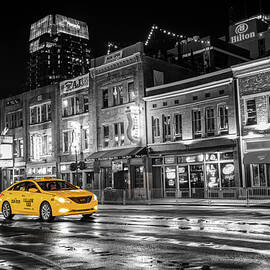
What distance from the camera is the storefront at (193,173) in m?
29.4

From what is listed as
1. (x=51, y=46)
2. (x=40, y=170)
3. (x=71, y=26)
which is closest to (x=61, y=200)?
(x=40, y=170)

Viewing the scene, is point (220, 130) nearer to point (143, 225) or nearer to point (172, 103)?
point (172, 103)

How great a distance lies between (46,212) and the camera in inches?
639

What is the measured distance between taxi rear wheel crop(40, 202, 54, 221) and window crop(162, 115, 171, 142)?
18817 mm

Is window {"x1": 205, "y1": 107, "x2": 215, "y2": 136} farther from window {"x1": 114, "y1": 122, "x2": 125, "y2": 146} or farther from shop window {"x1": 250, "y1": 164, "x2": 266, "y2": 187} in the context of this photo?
window {"x1": 114, "y1": 122, "x2": 125, "y2": 146}

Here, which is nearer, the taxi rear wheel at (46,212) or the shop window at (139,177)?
the taxi rear wheel at (46,212)

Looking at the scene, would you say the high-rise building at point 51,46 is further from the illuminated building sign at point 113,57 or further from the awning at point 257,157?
the awning at point 257,157

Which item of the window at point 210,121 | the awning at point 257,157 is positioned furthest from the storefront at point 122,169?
the awning at point 257,157

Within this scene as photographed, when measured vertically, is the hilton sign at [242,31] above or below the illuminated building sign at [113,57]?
above

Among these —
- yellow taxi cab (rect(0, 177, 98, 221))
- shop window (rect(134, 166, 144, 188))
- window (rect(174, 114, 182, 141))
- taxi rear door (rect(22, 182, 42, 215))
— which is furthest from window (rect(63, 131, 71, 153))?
taxi rear door (rect(22, 182, 42, 215))

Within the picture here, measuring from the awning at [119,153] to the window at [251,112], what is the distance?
927 centimetres

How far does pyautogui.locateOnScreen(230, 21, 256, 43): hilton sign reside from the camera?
5900 centimetres

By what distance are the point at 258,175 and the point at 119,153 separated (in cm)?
1194

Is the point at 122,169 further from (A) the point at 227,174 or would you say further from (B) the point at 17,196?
(B) the point at 17,196
